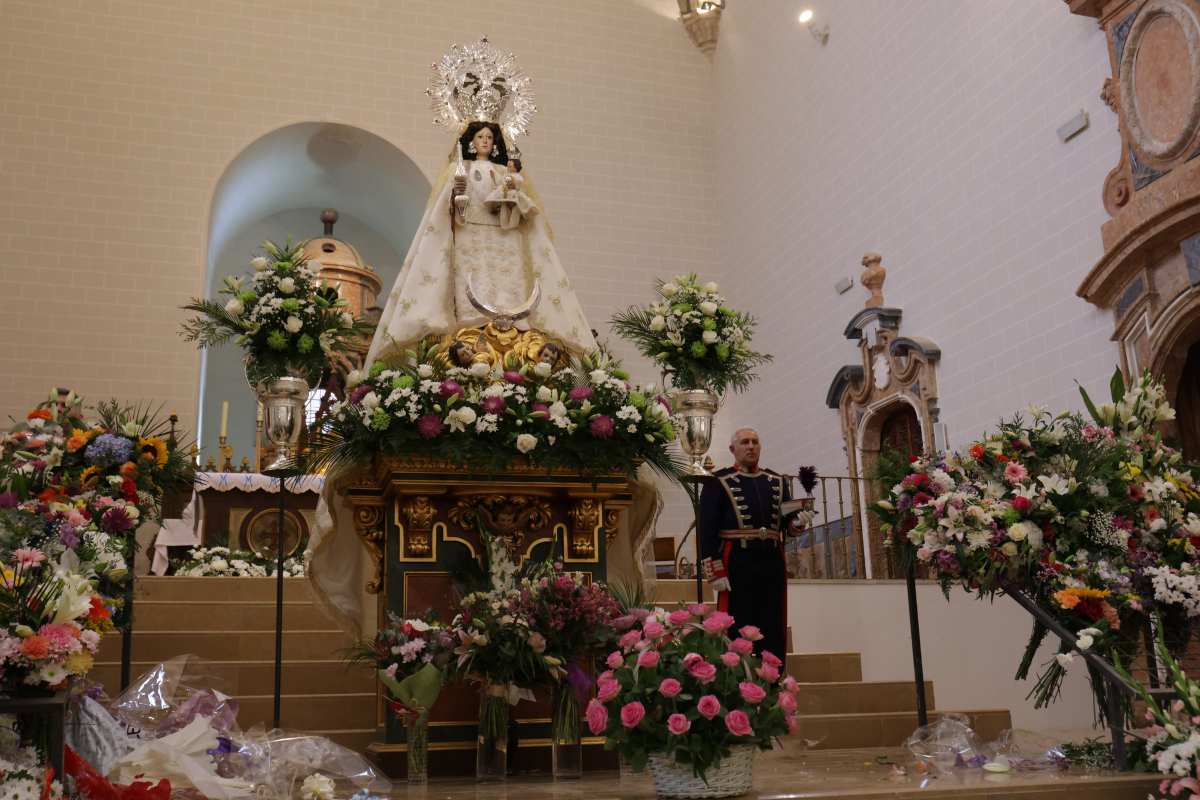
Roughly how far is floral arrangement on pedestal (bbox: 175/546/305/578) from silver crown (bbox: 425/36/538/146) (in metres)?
3.89

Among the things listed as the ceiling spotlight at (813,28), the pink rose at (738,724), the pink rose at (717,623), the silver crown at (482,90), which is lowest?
the pink rose at (738,724)

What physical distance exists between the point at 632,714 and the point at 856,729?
3000 mm

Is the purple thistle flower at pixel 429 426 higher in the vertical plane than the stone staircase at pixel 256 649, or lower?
higher

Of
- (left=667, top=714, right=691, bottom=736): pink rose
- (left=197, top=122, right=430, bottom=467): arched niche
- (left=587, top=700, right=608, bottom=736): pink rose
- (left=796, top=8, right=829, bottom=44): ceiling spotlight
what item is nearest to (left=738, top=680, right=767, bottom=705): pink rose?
(left=667, top=714, right=691, bottom=736): pink rose

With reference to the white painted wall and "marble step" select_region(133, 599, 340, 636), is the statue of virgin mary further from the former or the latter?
the white painted wall

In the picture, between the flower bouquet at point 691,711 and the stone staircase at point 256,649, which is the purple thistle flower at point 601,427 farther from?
the stone staircase at point 256,649

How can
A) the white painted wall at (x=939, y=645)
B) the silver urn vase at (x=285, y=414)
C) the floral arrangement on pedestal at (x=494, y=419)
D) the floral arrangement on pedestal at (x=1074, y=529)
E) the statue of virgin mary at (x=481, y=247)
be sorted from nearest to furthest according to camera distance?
the floral arrangement on pedestal at (x=1074, y=529), the floral arrangement on pedestal at (x=494, y=419), the silver urn vase at (x=285, y=414), the statue of virgin mary at (x=481, y=247), the white painted wall at (x=939, y=645)

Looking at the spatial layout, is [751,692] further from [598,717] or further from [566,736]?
[566,736]

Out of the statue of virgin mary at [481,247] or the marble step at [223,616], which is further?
the marble step at [223,616]

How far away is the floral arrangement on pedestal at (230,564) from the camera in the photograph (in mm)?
9211

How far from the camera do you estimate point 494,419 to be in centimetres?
527

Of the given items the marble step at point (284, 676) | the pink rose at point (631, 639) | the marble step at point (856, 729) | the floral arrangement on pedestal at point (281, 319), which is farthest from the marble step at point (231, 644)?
the pink rose at point (631, 639)

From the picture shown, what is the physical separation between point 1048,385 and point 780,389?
4728 mm

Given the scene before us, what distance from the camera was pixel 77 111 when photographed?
13695 mm
